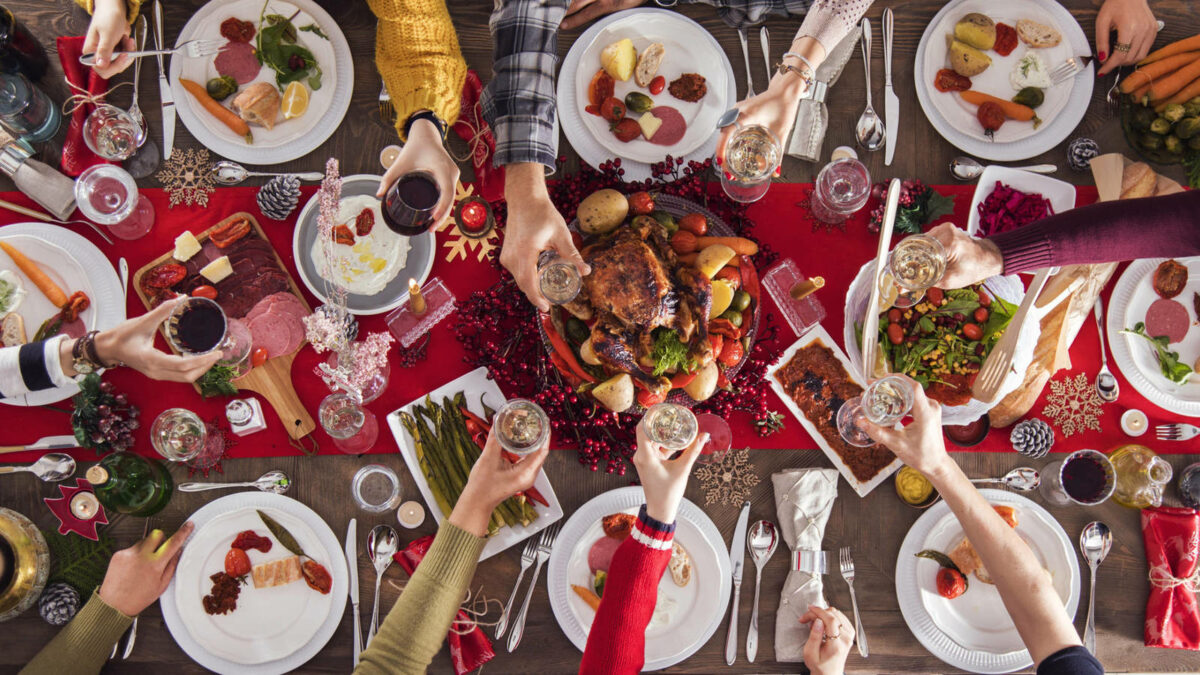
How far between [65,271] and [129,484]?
703 mm

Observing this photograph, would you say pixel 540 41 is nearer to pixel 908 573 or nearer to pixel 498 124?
pixel 498 124

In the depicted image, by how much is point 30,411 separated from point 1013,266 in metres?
3.03

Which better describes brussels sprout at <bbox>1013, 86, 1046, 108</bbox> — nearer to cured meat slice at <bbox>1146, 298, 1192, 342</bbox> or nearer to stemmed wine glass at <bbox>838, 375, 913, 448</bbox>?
cured meat slice at <bbox>1146, 298, 1192, 342</bbox>

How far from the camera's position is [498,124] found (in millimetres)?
2107

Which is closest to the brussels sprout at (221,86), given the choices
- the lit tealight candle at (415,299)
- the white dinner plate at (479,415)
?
the lit tealight candle at (415,299)

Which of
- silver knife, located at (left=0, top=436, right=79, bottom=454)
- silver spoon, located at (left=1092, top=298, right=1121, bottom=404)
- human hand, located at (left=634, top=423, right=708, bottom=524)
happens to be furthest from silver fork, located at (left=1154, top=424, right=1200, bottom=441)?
silver knife, located at (left=0, top=436, right=79, bottom=454)

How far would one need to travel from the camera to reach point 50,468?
218 cm

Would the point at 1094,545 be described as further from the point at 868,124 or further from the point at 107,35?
the point at 107,35

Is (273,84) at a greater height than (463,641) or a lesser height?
greater

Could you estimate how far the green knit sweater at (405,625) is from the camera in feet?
6.43

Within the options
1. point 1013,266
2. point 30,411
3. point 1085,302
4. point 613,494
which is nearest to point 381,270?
point 613,494

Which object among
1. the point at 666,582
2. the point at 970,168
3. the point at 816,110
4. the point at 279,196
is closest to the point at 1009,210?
the point at 970,168

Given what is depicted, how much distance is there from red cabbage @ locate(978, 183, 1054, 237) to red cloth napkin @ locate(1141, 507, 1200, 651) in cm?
104

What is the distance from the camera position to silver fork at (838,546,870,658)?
2.27 m
